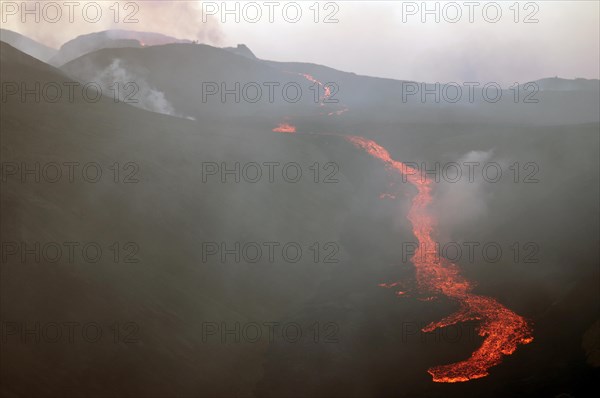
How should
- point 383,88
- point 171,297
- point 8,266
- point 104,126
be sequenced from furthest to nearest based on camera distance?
1. point 383,88
2. point 104,126
3. point 171,297
4. point 8,266

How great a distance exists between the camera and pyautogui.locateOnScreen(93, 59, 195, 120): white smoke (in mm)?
109000

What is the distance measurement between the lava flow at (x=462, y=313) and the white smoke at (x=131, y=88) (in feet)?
214

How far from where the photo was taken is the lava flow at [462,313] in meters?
34.4

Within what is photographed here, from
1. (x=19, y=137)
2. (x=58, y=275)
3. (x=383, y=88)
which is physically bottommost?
(x=58, y=275)

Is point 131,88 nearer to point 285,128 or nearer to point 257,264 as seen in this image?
point 285,128

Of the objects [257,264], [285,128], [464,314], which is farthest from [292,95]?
[464,314]

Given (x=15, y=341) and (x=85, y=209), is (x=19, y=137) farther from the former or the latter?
(x=15, y=341)

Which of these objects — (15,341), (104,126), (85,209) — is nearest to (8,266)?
(15,341)

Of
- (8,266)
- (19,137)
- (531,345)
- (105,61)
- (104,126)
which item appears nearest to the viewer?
(8,266)

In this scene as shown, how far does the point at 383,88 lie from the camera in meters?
146

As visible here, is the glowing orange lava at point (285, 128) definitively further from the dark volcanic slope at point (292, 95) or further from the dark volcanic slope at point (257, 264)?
the dark volcanic slope at point (257, 264)

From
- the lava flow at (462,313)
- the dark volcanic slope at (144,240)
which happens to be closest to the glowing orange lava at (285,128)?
the dark volcanic slope at (144,240)

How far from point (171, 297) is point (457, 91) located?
14020cm

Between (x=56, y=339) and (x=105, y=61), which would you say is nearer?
(x=56, y=339)
